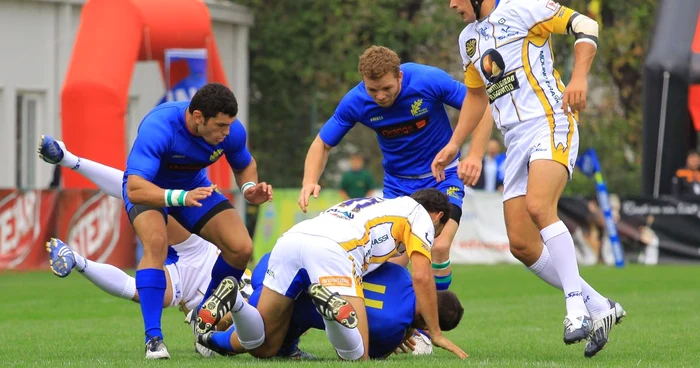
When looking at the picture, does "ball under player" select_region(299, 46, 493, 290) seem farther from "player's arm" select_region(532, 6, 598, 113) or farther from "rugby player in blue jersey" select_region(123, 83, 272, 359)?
"player's arm" select_region(532, 6, 598, 113)

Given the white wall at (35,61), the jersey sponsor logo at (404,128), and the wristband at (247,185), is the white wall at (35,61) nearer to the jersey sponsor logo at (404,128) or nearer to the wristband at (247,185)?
the jersey sponsor logo at (404,128)

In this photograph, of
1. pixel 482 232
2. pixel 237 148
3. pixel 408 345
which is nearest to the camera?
pixel 408 345

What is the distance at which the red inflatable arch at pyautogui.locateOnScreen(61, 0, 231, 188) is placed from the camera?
19.5 m

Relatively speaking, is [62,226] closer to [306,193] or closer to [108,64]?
[108,64]

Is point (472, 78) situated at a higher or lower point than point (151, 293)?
higher

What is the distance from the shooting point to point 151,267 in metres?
8.55

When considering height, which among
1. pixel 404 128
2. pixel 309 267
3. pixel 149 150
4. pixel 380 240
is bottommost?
pixel 309 267

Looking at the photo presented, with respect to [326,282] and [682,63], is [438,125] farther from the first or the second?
[682,63]

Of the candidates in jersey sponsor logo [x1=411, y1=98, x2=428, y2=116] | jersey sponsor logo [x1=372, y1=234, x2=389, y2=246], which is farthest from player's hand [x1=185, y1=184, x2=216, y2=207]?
jersey sponsor logo [x1=411, y1=98, x2=428, y2=116]

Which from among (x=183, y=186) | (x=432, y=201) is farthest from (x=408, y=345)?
(x=183, y=186)

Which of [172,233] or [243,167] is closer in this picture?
[243,167]

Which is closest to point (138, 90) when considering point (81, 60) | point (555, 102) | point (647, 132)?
point (81, 60)

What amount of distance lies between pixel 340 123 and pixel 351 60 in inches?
783

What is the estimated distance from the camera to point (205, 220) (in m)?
8.99
